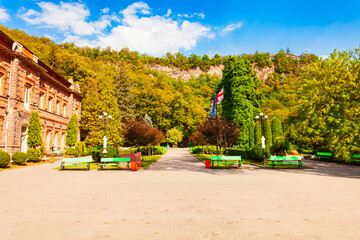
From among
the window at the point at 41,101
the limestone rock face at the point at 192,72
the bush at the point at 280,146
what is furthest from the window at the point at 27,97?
the limestone rock face at the point at 192,72

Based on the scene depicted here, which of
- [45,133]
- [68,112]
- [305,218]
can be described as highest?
[68,112]

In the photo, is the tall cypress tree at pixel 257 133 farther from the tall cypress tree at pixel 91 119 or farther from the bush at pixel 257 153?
the tall cypress tree at pixel 91 119

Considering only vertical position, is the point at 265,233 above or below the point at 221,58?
below

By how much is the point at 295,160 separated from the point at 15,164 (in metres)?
24.6

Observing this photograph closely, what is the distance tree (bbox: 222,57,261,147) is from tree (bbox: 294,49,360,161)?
45.1ft

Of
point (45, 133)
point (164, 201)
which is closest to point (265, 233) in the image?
point (164, 201)

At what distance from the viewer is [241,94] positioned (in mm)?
41625

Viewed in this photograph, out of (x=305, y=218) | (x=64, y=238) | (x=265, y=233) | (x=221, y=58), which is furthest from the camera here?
(x=221, y=58)

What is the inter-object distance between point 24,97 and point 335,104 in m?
32.4

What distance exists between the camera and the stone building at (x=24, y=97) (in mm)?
22172

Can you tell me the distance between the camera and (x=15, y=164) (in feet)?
68.8

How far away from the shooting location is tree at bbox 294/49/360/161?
2186 cm

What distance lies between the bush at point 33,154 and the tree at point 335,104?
27.7 m

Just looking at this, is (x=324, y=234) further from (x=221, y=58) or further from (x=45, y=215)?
(x=221, y=58)
